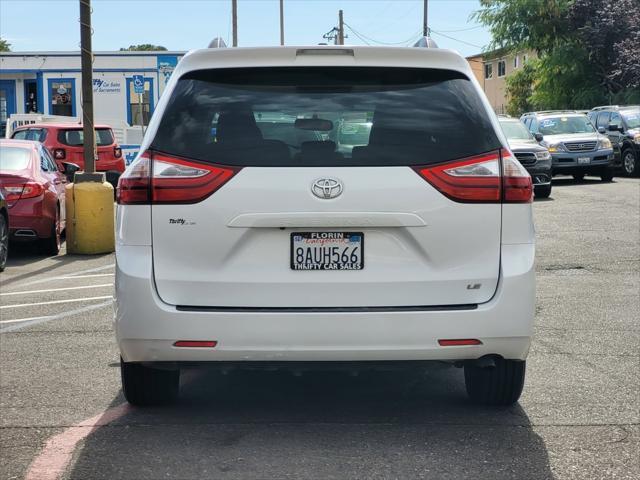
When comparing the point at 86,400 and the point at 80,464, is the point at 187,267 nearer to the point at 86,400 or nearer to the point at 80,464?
the point at 80,464

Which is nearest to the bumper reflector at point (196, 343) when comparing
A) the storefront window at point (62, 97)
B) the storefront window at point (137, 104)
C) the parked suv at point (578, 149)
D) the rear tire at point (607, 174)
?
the parked suv at point (578, 149)

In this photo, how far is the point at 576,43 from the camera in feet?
139

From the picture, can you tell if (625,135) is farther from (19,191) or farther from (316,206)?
(316,206)

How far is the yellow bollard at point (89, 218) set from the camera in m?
13.8

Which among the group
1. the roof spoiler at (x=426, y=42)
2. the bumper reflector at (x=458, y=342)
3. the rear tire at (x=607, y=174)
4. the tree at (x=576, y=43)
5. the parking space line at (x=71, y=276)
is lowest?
the parking space line at (x=71, y=276)

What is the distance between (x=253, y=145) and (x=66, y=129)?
1978cm

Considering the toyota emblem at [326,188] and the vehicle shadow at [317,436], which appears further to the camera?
the toyota emblem at [326,188]

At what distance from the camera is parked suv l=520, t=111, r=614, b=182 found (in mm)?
24250

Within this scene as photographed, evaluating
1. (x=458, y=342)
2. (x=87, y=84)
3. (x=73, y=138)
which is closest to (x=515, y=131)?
(x=73, y=138)

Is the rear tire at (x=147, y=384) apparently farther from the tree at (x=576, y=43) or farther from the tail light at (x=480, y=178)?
the tree at (x=576, y=43)

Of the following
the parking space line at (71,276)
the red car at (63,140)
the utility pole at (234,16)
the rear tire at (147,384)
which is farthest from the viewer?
the utility pole at (234,16)

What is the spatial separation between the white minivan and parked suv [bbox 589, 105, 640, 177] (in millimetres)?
22973

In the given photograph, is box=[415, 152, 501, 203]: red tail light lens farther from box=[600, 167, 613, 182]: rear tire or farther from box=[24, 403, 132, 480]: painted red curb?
box=[600, 167, 613, 182]: rear tire

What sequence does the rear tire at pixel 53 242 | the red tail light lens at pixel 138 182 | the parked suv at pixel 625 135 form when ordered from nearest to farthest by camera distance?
1. the red tail light lens at pixel 138 182
2. the rear tire at pixel 53 242
3. the parked suv at pixel 625 135
